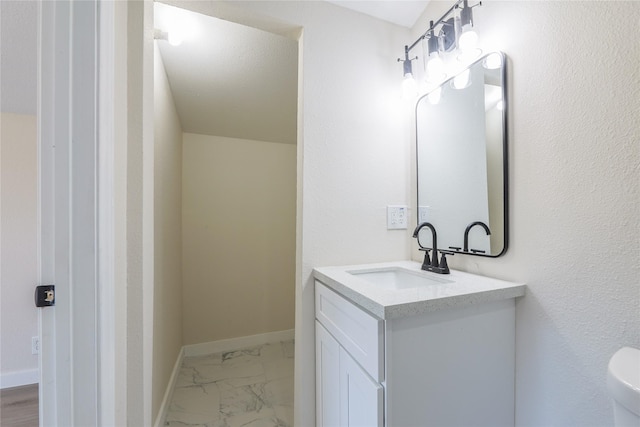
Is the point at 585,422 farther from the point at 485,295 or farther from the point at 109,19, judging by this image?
the point at 109,19

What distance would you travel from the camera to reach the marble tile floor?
1523 millimetres

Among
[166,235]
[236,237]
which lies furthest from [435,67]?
[236,237]

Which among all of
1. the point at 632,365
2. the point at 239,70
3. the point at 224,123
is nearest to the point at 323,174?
the point at 239,70

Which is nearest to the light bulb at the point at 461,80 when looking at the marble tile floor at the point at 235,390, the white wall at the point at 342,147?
the white wall at the point at 342,147

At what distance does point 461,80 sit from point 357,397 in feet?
4.31

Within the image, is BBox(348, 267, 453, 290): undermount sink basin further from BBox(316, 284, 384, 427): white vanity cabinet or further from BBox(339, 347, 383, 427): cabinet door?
BBox(339, 347, 383, 427): cabinet door

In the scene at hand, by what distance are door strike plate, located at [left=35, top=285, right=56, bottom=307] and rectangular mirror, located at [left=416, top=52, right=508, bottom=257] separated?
138 cm

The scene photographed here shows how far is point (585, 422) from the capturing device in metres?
0.75

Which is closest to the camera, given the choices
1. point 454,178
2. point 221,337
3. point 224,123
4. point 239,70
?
point 454,178

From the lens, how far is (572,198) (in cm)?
78

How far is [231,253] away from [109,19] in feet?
6.33

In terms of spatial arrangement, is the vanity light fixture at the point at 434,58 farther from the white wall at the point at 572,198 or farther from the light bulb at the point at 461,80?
the white wall at the point at 572,198

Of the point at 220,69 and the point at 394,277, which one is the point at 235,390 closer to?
the point at 394,277

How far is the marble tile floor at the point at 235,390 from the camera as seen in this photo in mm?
1523
